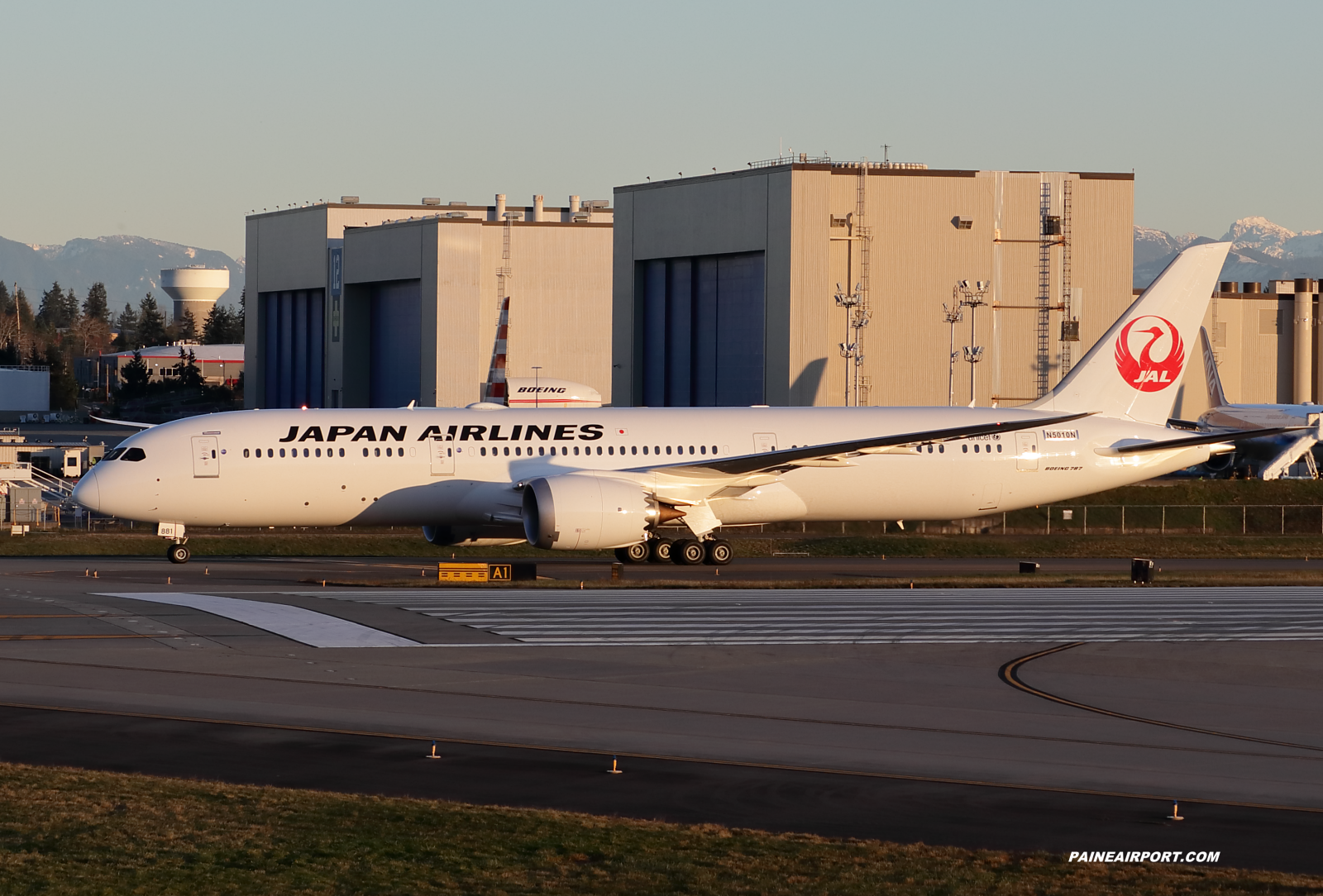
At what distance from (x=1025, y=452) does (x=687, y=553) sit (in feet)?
34.6

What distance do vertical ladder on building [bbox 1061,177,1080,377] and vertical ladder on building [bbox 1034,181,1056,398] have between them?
2.24 ft

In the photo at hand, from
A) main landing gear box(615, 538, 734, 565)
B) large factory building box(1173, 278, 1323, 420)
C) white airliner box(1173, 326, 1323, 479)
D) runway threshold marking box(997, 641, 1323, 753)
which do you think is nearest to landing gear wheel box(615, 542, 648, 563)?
main landing gear box(615, 538, 734, 565)

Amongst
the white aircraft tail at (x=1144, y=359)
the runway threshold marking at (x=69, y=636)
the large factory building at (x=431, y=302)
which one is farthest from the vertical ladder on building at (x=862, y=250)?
the runway threshold marking at (x=69, y=636)

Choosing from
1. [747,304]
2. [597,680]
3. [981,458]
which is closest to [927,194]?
[747,304]

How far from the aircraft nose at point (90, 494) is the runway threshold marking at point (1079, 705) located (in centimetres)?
2557

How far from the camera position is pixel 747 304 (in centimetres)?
8956

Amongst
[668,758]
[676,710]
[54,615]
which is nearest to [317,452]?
[54,615]

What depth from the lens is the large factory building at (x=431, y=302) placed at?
358 ft

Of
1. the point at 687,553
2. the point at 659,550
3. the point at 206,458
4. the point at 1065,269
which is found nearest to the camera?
the point at 206,458

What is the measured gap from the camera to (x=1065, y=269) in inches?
3514

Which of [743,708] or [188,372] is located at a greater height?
[188,372]

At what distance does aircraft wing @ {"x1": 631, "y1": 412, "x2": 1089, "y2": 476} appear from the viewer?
1610 inches

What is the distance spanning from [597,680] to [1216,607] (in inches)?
651

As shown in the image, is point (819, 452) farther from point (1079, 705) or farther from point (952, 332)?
point (952, 332)
